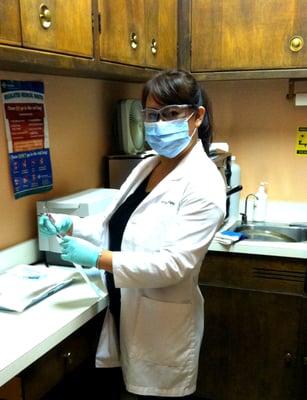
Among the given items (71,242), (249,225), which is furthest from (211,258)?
(71,242)

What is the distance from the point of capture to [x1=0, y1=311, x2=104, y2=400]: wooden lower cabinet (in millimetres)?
1183

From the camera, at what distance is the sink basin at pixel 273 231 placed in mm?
2248

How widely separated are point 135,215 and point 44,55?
0.54 meters

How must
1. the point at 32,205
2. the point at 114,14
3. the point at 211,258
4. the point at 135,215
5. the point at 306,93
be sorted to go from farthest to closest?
the point at 306,93 → the point at 211,258 → the point at 32,205 → the point at 114,14 → the point at 135,215

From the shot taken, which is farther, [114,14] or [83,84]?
[83,84]

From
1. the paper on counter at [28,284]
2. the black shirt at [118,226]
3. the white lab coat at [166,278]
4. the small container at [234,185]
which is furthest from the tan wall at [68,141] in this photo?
the small container at [234,185]

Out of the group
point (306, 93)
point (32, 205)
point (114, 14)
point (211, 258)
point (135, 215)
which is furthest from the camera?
point (306, 93)

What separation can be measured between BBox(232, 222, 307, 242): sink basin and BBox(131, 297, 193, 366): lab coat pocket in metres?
0.94

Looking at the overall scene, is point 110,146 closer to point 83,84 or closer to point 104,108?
point 104,108

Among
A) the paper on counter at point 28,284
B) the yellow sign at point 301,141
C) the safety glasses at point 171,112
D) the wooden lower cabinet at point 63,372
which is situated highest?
the safety glasses at point 171,112

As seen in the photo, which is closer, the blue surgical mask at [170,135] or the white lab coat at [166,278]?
the white lab coat at [166,278]

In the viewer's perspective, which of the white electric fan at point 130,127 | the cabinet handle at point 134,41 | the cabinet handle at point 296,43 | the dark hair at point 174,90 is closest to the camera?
the dark hair at point 174,90

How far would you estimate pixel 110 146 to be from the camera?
2.35 m

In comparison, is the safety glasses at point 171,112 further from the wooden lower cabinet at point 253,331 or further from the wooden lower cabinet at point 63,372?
the wooden lower cabinet at point 253,331
